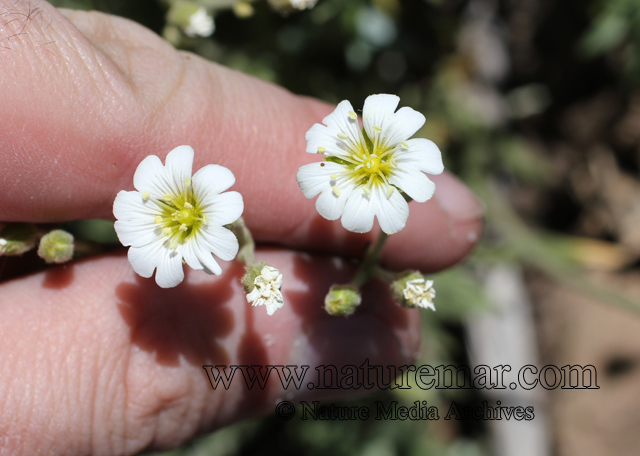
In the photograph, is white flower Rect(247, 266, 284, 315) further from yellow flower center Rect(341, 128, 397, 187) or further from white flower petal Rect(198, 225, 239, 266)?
yellow flower center Rect(341, 128, 397, 187)

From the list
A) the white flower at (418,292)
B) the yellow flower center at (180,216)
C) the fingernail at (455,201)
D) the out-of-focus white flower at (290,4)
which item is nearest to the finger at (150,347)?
the yellow flower center at (180,216)

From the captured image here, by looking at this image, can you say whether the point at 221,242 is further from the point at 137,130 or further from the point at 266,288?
the point at 137,130

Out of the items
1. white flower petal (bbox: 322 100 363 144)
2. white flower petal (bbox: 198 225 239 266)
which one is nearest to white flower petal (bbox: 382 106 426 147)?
white flower petal (bbox: 322 100 363 144)

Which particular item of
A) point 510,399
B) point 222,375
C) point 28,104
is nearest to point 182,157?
point 28,104

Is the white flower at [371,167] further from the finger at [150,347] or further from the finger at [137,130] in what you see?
the finger at [150,347]

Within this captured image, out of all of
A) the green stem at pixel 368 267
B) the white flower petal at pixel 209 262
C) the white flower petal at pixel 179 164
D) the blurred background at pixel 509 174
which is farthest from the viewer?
the blurred background at pixel 509 174

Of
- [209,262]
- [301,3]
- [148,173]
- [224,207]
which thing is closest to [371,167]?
[224,207]
